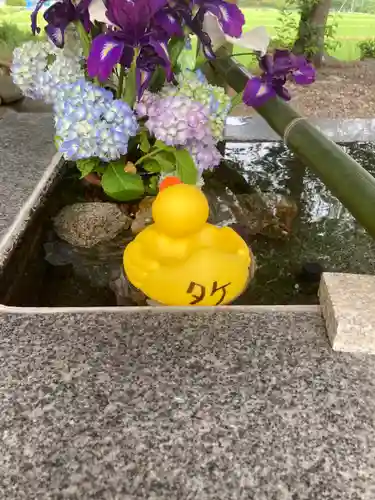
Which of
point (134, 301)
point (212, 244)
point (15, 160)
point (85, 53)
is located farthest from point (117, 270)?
point (15, 160)

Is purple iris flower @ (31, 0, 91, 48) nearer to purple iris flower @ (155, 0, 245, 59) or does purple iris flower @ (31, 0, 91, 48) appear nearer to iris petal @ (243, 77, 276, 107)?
purple iris flower @ (155, 0, 245, 59)

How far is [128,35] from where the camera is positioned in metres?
0.75

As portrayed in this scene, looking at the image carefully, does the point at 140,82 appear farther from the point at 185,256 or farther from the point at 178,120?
the point at 185,256

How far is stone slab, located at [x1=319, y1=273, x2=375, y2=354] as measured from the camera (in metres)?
0.63

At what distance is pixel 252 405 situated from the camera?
572mm

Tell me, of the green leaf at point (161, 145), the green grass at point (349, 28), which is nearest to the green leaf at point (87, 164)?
the green leaf at point (161, 145)

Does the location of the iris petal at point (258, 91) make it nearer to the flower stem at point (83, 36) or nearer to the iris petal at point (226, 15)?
the iris petal at point (226, 15)

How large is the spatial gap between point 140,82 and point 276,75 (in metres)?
0.23

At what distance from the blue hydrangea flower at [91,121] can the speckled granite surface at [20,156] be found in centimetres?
21

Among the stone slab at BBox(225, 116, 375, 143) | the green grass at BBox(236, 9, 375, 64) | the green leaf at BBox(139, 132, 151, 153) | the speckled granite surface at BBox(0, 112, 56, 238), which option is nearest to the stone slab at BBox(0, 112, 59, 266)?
the speckled granite surface at BBox(0, 112, 56, 238)

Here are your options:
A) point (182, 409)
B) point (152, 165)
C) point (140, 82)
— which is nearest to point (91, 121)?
point (140, 82)

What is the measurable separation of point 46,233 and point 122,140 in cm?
28

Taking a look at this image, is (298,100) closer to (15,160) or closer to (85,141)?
(15,160)

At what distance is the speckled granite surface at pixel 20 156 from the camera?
104 centimetres
